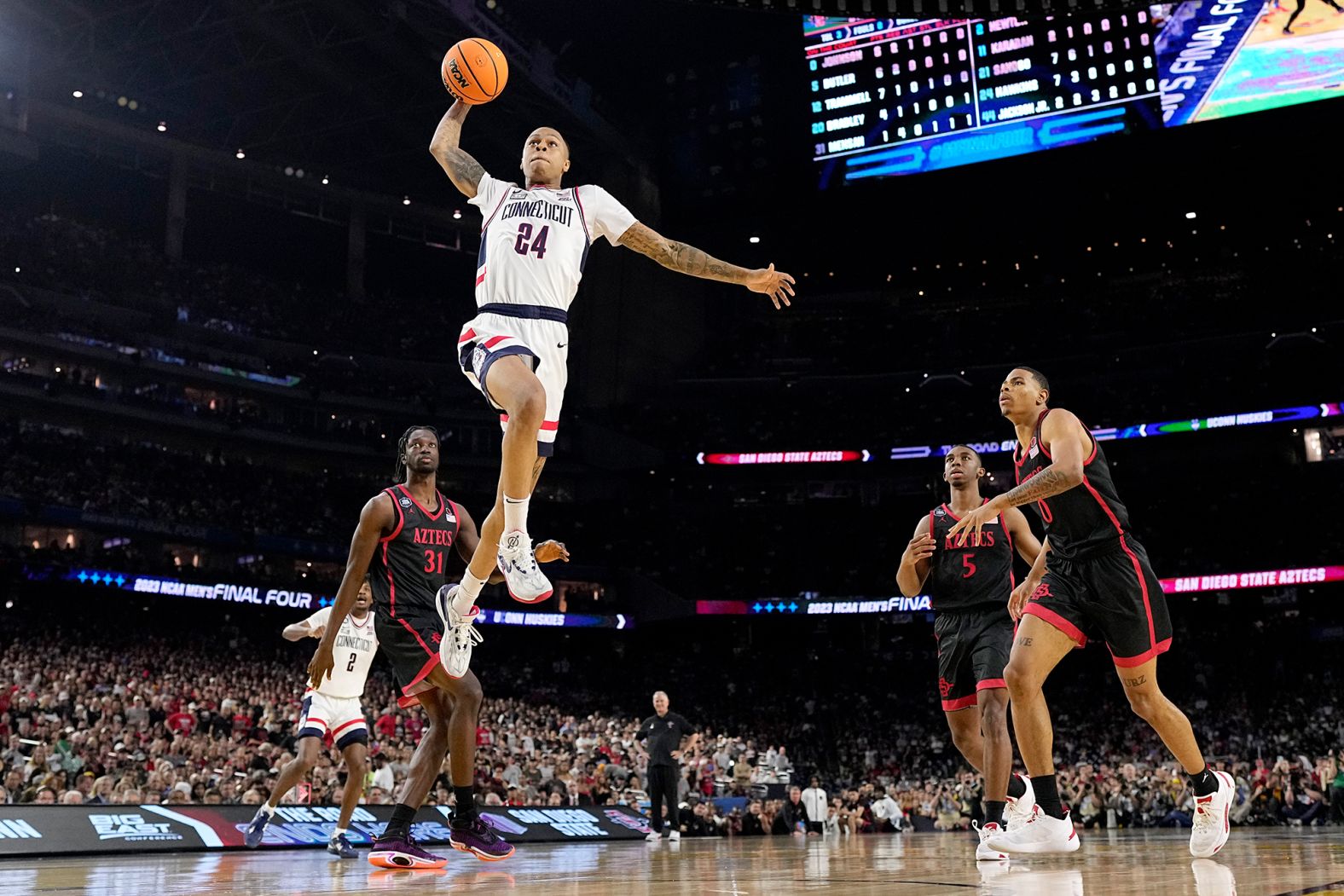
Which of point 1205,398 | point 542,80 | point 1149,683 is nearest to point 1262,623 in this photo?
point 1205,398

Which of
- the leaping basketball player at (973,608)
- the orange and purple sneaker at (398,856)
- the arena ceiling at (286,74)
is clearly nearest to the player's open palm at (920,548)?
the leaping basketball player at (973,608)

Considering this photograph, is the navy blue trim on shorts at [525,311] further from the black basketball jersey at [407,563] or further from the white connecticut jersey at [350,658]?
the white connecticut jersey at [350,658]

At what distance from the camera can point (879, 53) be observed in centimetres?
2947

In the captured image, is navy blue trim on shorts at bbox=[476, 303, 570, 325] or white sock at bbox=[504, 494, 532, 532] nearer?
navy blue trim on shorts at bbox=[476, 303, 570, 325]

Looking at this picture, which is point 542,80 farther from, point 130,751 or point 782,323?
point 130,751

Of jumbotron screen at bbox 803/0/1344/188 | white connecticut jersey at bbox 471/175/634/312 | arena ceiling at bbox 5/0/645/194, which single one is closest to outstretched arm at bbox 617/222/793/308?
white connecticut jersey at bbox 471/175/634/312

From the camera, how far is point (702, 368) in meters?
42.9

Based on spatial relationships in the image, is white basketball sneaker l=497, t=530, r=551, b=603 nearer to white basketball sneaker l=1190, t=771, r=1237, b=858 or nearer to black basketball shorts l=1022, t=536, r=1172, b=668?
black basketball shorts l=1022, t=536, r=1172, b=668

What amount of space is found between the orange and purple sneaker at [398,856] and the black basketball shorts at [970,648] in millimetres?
3239

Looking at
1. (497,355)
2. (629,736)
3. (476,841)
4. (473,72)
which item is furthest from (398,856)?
(629,736)

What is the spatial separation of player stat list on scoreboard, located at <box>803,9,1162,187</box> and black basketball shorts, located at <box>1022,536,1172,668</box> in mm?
24745

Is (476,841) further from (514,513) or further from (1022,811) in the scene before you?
(1022,811)

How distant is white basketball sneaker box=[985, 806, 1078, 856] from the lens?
5781 millimetres

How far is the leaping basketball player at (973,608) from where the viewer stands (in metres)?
6.86
